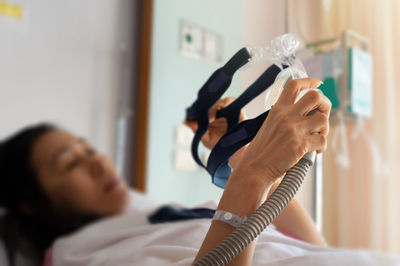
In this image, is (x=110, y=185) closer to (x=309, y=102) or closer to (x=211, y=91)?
(x=211, y=91)

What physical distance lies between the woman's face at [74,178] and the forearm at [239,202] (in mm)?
969

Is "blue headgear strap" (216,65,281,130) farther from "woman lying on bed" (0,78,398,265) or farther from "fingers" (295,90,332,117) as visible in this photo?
"fingers" (295,90,332,117)

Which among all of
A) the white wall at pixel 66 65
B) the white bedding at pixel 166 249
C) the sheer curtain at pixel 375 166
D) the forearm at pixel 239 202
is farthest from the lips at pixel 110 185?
the forearm at pixel 239 202

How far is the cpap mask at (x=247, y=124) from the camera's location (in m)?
0.46

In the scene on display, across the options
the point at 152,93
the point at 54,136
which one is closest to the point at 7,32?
the point at 54,136

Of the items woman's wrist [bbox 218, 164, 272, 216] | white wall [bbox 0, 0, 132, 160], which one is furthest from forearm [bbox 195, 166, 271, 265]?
white wall [bbox 0, 0, 132, 160]

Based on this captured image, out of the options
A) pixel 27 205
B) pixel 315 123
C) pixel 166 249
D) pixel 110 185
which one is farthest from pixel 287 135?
pixel 27 205

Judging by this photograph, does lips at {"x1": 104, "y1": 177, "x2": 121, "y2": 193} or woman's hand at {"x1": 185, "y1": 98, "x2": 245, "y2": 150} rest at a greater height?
woman's hand at {"x1": 185, "y1": 98, "x2": 245, "y2": 150}

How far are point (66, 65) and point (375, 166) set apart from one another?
135 cm

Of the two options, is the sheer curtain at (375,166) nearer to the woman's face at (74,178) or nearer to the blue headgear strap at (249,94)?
the blue headgear strap at (249,94)

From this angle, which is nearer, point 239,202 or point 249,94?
point 239,202

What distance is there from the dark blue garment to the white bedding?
0.05ft

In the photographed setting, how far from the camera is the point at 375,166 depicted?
144 centimetres

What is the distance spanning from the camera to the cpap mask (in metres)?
0.46
